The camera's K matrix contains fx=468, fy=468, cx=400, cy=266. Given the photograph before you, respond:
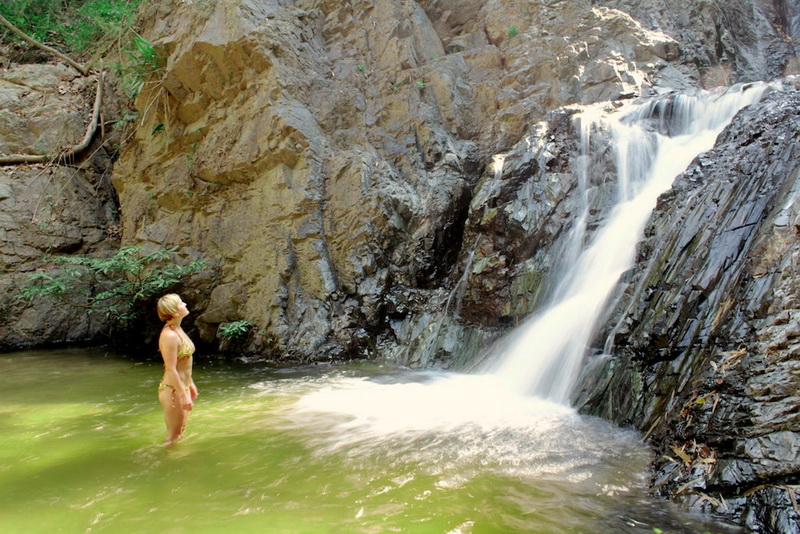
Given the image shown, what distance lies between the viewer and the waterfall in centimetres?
566

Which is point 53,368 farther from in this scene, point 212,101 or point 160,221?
point 212,101

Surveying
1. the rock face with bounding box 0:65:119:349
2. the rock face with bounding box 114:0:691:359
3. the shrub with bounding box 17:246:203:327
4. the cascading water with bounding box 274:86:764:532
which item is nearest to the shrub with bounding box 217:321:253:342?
the rock face with bounding box 114:0:691:359

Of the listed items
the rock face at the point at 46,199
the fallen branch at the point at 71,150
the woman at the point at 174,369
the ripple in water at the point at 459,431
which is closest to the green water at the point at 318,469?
the ripple in water at the point at 459,431

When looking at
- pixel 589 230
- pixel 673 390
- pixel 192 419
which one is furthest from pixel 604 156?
pixel 192 419

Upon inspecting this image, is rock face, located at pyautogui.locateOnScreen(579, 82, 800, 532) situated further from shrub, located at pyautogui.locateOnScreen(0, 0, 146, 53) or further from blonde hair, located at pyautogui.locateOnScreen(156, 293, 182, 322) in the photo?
shrub, located at pyautogui.locateOnScreen(0, 0, 146, 53)

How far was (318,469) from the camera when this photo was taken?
3.53m

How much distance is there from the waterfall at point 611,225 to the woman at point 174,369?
12.4 ft

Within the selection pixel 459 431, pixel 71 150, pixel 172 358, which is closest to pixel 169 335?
pixel 172 358

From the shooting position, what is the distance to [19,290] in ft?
33.3

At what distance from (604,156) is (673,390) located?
5.12m

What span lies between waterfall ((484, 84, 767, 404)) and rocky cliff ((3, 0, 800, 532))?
12.7 inches

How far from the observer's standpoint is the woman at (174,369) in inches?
152

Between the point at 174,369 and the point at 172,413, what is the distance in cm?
41

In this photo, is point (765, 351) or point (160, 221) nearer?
point (765, 351)
